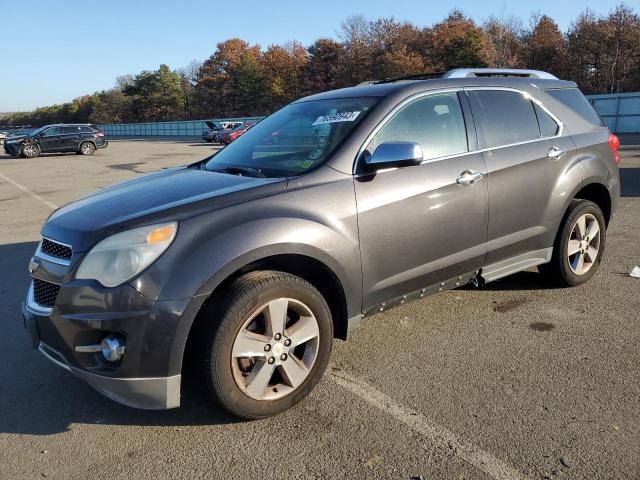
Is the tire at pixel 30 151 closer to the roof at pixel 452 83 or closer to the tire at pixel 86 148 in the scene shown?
the tire at pixel 86 148

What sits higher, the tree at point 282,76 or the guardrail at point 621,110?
the tree at point 282,76

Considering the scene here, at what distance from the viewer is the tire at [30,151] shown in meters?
26.8

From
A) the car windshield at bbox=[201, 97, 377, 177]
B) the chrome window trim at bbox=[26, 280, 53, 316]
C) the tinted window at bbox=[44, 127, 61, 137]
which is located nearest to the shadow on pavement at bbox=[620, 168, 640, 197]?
the car windshield at bbox=[201, 97, 377, 177]

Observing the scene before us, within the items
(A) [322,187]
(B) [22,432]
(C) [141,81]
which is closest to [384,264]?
(A) [322,187]

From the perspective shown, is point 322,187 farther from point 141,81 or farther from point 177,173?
point 141,81

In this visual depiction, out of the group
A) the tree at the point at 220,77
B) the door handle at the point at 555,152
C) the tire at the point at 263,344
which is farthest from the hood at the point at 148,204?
the tree at the point at 220,77

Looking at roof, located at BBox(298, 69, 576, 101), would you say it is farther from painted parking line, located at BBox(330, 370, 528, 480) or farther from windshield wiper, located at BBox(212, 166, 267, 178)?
painted parking line, located at BBox(330, 370, 528, 480)

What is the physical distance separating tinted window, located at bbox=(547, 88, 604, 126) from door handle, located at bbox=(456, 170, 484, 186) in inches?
Answer: 56.6

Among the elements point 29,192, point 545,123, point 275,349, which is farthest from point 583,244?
point 29,192

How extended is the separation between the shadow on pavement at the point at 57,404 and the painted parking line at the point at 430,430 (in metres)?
0.78

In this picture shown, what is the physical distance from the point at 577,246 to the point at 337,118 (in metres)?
2.56

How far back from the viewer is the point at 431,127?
368 centimetres

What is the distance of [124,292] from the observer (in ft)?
8.29

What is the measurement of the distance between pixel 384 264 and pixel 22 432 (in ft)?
Result: 7.35
